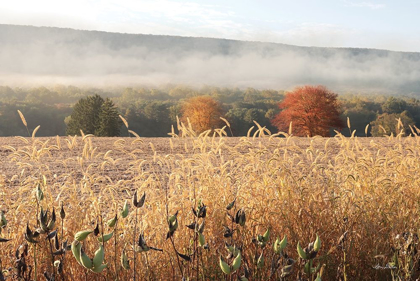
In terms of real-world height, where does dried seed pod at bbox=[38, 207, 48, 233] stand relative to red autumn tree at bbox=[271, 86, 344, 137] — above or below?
above

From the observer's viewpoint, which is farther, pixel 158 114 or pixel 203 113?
pixel 158 114

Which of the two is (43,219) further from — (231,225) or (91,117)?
(91,117)

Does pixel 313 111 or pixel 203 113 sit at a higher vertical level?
pixel 313 111

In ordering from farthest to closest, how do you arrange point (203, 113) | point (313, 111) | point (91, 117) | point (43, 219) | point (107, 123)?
point (203, 113), point (313, 111), point (91, 117), point (107, 123), point (43, 219)

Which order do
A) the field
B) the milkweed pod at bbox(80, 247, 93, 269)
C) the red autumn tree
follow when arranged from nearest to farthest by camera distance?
1. the milkweed pod at bbox(80, 247, 93, 269)
2. the field
3. the red autumn tree

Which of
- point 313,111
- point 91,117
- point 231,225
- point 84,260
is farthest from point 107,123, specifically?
point 84,260

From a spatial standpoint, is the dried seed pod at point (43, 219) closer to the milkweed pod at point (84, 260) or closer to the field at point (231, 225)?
the milkweed pod at point (84, 260)

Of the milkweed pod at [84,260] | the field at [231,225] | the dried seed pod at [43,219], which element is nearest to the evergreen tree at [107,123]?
the field at [231,225]

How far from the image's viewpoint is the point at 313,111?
3291 centimetres

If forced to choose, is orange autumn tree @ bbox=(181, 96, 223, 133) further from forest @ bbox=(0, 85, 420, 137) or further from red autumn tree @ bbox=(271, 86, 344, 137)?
red autumn tree @ bbox=(271, 86, 344, 137)

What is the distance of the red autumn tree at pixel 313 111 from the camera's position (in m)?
32.8

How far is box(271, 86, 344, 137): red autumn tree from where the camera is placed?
32.8 metres

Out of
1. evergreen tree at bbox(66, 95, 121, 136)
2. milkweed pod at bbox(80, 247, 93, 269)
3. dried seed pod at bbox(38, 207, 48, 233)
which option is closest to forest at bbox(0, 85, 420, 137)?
evergreen tree at bbox(66, 95, 121, 136)

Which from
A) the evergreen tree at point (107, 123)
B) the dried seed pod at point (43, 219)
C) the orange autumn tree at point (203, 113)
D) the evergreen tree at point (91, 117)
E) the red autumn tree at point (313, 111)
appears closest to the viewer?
the dried seed pod at point (43, 219)
